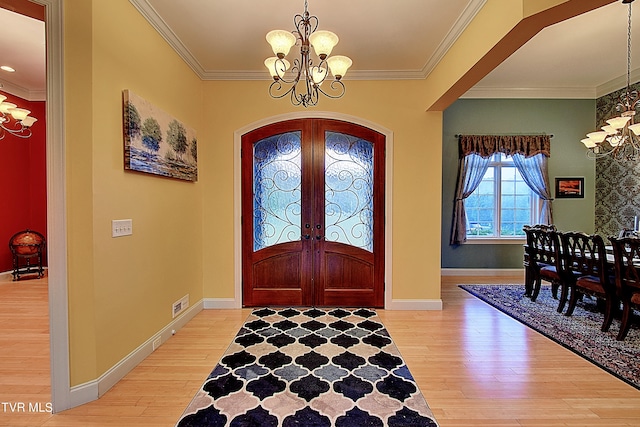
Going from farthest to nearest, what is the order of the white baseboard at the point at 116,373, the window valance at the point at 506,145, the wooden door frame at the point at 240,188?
the window valance at the point at 506,145 < the wooden door frame at the point at 240,188 < the white baseboard at the point at 116,373

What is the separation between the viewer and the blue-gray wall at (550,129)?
5969mm

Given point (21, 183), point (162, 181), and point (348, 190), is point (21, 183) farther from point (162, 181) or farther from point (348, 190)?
point (348, 190)

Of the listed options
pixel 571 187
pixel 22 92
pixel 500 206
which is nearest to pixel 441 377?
pixel 500 206

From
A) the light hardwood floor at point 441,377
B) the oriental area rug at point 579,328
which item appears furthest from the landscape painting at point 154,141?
the oriental area rug at point 579,328

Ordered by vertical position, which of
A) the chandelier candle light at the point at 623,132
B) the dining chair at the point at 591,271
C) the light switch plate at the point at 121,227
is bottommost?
the dining chair at the point at 591,271

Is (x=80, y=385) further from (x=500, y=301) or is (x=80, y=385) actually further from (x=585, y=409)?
(x=500, y=301)

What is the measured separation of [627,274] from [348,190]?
2886 mm

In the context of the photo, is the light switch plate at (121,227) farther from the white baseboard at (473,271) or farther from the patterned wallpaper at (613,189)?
the patterned wallpaper at (613,189)

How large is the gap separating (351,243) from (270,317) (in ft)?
4.48

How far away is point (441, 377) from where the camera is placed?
2.51m

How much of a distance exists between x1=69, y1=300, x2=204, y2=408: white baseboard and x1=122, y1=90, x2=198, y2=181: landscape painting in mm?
1497

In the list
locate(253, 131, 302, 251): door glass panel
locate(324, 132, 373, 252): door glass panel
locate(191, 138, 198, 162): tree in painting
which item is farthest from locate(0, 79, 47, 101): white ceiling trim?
locate(324, 132, 373, 252): door glass panel

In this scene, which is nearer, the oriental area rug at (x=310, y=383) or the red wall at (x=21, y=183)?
the oriental area rug at (x=310, y=383)

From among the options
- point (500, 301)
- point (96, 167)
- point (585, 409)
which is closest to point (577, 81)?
point (500, 301)
